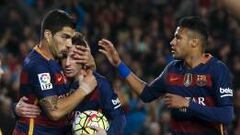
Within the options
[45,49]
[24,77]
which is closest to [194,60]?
[45,49]

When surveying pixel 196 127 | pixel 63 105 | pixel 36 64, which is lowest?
pixel 196 127

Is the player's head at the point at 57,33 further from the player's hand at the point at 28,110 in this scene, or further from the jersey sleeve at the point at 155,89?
the jersey sleeve at the point at 155,89

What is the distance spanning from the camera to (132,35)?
1542 cm

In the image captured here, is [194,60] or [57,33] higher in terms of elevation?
[57,33]

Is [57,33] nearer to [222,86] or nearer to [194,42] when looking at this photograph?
[194,42]

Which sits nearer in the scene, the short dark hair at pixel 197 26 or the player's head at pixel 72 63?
the player's head at pixel 72 63

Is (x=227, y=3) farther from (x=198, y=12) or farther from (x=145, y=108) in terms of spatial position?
(x=198, y=12)

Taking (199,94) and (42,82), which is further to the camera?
(199,94)

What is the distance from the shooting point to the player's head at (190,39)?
7.20 m

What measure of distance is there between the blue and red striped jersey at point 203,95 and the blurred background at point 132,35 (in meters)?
3.81

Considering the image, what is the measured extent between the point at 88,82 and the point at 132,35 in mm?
8586

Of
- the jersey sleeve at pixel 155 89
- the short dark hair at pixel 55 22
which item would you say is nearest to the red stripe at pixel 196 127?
the jersey sleeve at pixel 155 89

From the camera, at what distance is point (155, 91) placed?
7566mm

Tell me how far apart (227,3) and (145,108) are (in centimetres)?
885
